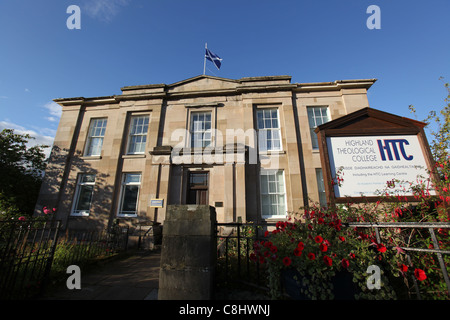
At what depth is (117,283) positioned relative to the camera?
171 inches

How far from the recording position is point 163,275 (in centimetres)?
278

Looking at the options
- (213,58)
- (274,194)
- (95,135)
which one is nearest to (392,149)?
(274,194)

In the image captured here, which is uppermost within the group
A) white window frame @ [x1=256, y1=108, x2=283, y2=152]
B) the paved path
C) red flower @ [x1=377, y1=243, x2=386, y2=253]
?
white window frame @ [x1=256, y1=108, x2=283, y2=152]

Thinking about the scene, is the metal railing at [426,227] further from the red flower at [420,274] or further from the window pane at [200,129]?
the window pane at [200,129]

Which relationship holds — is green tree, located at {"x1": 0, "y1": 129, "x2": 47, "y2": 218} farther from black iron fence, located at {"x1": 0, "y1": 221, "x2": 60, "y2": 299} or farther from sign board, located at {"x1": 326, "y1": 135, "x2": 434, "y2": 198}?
sign board, located at {"x1": 326, "y1": 135, "x2": 434, "y2": 198}

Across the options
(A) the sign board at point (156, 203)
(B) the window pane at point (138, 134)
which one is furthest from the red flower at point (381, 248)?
(B) the window pane at point (138, 134)

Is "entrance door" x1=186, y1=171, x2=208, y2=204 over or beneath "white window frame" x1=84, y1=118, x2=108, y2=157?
beneath

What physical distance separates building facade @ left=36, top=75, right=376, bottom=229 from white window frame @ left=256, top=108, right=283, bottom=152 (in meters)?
0.06

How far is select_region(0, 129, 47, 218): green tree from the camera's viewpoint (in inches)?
448

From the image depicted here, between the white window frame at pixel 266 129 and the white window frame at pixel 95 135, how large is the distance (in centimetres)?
1029

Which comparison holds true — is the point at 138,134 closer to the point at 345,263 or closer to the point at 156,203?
the point at 156,203

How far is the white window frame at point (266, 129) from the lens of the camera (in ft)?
35.7

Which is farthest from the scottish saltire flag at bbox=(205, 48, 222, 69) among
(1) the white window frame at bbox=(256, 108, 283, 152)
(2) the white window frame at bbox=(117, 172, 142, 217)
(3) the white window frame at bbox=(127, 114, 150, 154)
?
(2) the white window frame at bbox=(117, 172, 142, 217)

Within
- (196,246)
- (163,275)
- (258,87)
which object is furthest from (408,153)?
(258,87)
